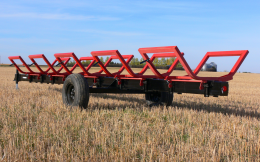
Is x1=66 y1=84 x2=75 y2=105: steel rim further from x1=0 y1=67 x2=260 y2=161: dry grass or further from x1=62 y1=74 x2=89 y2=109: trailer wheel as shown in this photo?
x1=0 y1=67 x2=260 y2=161: dry grass

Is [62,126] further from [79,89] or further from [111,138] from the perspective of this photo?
[79,89]

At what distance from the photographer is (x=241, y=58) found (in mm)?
4820

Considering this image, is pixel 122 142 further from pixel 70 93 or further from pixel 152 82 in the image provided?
pixel 70 93

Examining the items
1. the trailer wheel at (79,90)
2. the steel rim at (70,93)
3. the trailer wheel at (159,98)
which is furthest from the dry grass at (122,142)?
the trailer wheel at (159,98)

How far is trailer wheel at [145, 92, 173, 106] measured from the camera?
681 centimetres

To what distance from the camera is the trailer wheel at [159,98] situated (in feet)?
22.3

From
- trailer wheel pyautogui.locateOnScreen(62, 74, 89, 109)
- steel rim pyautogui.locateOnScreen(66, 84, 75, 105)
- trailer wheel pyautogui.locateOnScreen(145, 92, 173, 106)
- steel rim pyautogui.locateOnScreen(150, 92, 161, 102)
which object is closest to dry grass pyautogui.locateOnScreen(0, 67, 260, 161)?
trailer wheel pyautogui.locateOnScreen(62, 74, 89, 109)

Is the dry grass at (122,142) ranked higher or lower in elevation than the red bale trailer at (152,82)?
lower

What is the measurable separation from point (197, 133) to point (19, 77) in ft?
25.8

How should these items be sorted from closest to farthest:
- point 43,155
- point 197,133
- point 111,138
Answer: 1. point 43,155
2. point 111,138
3. point 197,133

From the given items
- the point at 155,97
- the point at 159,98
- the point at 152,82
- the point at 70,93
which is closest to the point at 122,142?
the point at 152,82

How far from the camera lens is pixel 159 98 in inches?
278

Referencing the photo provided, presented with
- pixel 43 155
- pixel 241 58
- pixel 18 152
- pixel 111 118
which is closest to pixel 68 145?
pixel 43 155

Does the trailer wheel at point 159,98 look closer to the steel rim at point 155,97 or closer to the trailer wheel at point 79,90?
the steel rim at point 155,97
